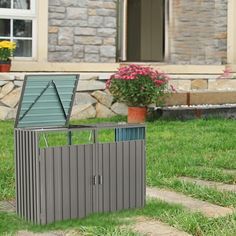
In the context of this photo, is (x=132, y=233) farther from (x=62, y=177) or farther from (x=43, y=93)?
(x=43, y=93)

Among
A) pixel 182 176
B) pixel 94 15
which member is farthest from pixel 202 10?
pixel 182 176

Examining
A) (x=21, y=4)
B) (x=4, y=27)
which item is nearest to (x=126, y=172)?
(x=4, y=27)

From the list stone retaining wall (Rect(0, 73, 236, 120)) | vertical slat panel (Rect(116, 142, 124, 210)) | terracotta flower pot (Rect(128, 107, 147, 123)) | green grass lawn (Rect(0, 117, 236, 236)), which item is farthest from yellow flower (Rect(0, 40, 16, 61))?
vertical slat panel (Rect(116, 142, 124, 210))

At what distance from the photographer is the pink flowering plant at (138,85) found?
1024 centimetres

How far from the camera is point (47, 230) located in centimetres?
418

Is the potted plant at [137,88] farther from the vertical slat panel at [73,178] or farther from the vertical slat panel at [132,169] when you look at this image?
the vertical slat panel at [73,178]

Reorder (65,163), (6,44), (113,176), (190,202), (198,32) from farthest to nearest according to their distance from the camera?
1. (198,32)
2. (6,44)
3. (190,202)
4. (113,176)
5. (65,163)

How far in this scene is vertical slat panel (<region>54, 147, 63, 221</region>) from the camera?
431 cm

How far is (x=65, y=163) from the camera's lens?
4359 mm

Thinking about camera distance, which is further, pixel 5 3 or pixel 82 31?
pixel 82 31

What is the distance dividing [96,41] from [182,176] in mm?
5895

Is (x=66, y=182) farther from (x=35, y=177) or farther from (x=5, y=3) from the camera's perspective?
(x=5, y=3)

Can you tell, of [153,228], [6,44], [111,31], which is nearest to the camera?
[153,228]

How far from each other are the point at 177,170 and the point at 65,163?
217 centimetres
